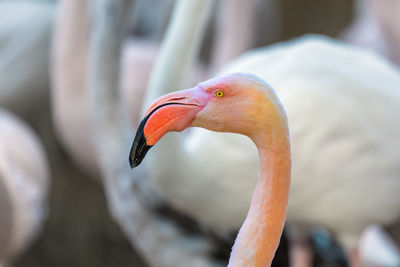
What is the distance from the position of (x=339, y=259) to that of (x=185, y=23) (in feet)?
2.30

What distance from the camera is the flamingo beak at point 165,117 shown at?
590 millimetres

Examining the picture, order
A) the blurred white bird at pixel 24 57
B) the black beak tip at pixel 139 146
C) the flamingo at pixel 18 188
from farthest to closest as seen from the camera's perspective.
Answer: the blurred white bird at pixel 24 57 < the flamingo at pixel 18 188 < the black beak tip at pixel 139 146

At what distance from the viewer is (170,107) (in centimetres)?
60

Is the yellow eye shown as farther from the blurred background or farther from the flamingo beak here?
the blurred background

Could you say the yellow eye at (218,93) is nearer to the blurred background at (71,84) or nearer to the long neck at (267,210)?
the long neck at (267,210)

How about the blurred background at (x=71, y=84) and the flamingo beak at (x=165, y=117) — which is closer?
the flamingo beak at (x=165, y=117)

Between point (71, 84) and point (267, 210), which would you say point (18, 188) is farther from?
point (267, 210)

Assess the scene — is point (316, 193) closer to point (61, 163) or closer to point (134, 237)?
point (134, 237)

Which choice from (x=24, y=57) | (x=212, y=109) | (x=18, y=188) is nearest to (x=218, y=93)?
(x=212, y=109)

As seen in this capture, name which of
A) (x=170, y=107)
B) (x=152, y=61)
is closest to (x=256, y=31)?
(x=152, y=61)

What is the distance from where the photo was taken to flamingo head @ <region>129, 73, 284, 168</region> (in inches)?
23.3

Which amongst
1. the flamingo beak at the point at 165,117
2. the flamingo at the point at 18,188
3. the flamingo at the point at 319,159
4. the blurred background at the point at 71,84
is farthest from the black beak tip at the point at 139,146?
the flamingo at the point at 18,188

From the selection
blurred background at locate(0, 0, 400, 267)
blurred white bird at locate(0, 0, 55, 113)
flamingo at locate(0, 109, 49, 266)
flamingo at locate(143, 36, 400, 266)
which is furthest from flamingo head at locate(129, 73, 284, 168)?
blurred white bird at locate(0, 0, 55, 113)

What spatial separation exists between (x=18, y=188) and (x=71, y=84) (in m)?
0.30
